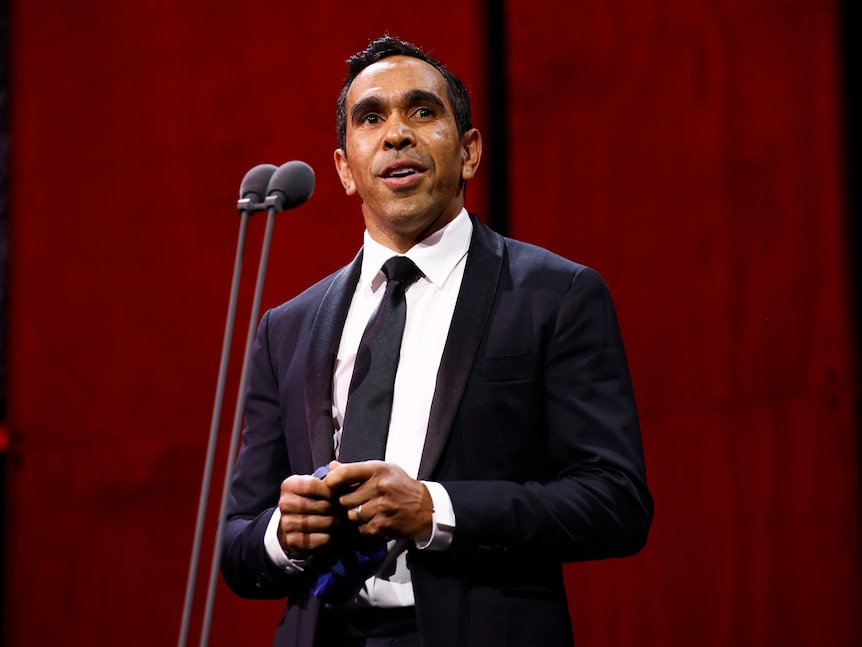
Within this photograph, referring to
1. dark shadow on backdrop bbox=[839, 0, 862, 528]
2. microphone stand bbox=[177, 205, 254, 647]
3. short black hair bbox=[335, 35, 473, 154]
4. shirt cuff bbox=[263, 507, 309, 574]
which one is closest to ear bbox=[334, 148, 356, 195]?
short black hair bbox=[335, 35, 473, 154]

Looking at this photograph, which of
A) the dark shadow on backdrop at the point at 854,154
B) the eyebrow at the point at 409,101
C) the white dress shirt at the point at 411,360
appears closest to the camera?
the white dress shirt at the point at 411,360

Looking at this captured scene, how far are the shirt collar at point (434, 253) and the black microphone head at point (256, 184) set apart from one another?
259 mm

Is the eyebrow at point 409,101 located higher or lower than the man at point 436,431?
higher

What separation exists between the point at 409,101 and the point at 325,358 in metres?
0.43

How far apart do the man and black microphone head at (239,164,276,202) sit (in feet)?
0.72

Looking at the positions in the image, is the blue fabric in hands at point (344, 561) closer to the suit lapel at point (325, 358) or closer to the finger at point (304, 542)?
the finger at point (304, 542)

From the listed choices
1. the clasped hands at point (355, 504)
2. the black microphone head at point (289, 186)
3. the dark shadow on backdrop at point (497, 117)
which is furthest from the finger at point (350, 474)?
the dark shadow on backdrop at point (497, 117)


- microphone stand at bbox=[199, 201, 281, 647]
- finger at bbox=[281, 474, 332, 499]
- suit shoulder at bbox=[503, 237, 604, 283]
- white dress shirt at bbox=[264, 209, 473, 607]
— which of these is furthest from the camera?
suit shoulder at bbox=[503, 237, 604, 283]

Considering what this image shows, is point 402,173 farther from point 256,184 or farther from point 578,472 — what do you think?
point 578,472

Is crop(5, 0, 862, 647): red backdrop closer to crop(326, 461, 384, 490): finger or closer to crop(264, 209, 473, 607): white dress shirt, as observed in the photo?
crop(264, 209, 473, 607): white dress shirt

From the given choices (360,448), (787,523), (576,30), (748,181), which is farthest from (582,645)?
(576,30)

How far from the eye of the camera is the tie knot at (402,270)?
1547 mm

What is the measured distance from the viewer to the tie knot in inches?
60.9

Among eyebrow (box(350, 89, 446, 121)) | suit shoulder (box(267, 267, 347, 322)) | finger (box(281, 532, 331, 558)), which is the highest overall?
eyebrow (box(350, 89, 446, 121))
